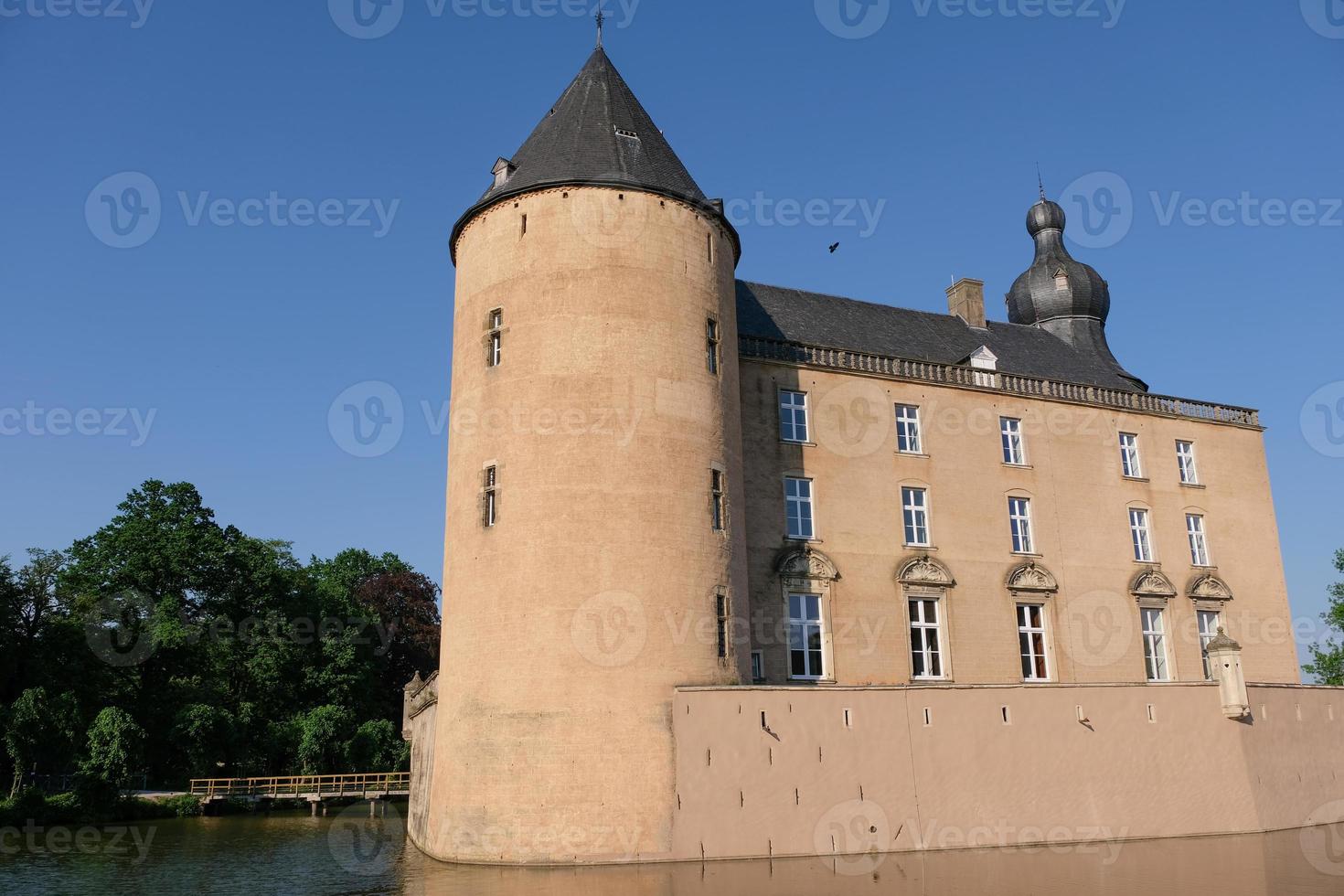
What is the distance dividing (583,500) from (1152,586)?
1657 cm

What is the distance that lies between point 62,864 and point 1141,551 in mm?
26144

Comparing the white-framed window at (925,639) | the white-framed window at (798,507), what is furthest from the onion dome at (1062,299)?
the white-framed window at (798,507)

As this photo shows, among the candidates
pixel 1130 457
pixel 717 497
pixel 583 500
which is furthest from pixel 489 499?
pixel 1130 457

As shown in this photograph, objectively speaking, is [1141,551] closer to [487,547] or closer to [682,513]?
[682,513]

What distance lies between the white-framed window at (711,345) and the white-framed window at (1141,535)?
13440 mm

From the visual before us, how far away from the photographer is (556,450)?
760 inches

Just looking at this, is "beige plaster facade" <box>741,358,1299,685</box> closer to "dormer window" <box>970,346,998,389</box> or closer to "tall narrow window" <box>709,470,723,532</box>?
"dormer window" <box>970,346,998,389</box>

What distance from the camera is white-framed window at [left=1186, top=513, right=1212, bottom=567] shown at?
2828cm

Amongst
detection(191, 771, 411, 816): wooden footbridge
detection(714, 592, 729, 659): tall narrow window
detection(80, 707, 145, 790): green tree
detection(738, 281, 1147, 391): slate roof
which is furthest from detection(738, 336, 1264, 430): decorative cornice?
detection(80, 707, 145, 790): green tree

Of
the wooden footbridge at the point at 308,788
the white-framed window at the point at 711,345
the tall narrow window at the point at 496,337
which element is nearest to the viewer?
the tall narrow window at the point at 496,337

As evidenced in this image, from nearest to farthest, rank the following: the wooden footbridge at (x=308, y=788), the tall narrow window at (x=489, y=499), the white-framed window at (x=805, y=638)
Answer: the tall narrow window at (x=489, y=499), the white-framed window at (x=805, y=638), the wooden footbridge at (x=308, y=788)

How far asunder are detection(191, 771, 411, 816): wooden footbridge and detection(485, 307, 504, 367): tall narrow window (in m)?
20.1

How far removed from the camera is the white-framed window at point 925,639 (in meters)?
23.6

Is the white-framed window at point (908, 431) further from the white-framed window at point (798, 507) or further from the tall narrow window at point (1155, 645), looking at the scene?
the tall narrow window at point (1155, 645)
